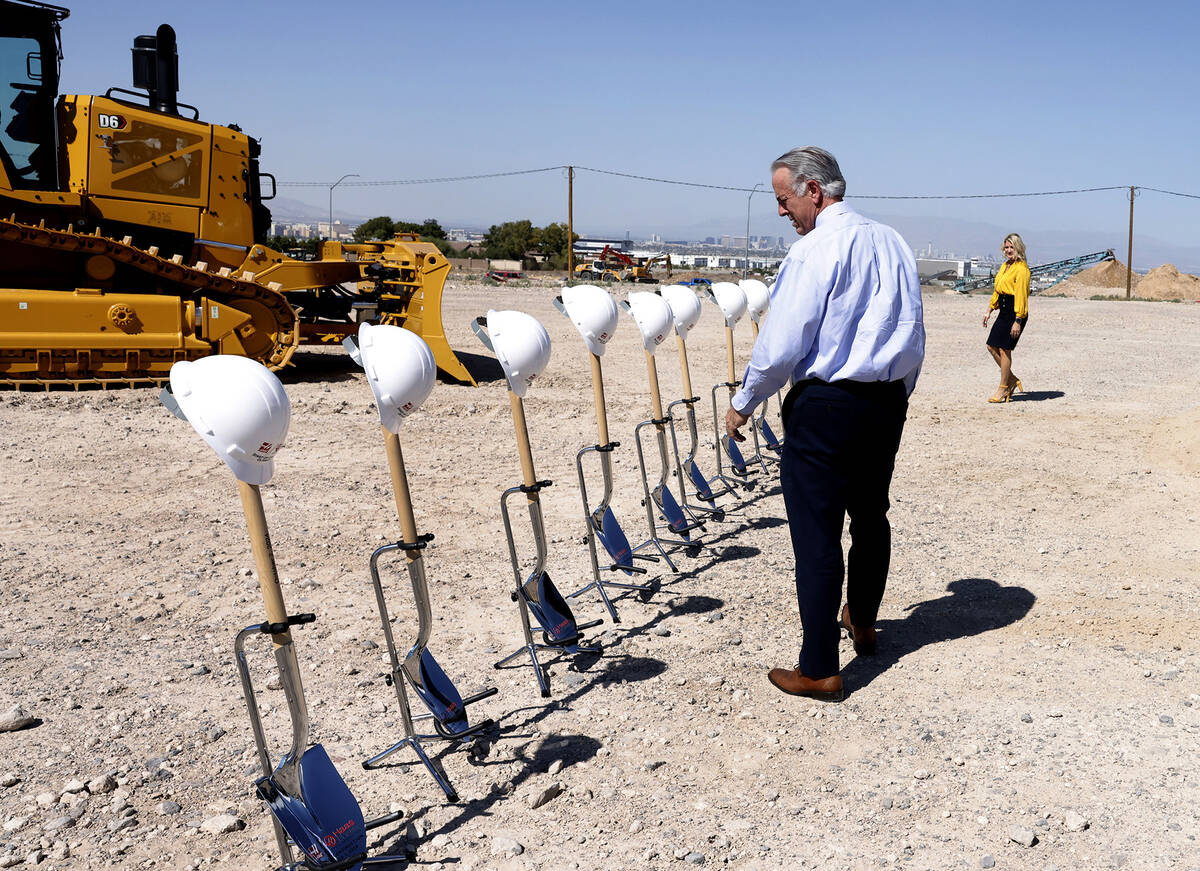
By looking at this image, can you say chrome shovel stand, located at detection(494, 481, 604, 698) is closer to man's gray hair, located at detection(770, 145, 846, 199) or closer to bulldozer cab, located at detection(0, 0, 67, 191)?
man's gray hair, located at detection(770, 145, 846, 199)

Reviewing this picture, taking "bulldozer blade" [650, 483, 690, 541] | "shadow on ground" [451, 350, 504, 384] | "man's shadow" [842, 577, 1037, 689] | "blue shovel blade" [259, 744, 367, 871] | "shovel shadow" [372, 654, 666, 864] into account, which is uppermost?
"shadow on ground" [451, 350, 504, 384]

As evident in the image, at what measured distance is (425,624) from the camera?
3.72 metres

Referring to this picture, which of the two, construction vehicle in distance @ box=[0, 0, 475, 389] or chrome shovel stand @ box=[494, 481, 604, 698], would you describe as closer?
chrome shovel stand @ box=[494, 481, 604, 698]

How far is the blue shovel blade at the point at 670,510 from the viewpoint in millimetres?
6230

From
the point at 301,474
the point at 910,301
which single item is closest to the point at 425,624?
the point at 910,301

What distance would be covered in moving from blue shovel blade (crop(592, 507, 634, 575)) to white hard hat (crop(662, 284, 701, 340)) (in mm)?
1619

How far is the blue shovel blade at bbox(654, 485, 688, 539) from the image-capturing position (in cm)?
623

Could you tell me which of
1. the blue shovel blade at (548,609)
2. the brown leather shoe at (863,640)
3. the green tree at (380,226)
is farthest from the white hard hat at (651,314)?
the green tree at (380,226)

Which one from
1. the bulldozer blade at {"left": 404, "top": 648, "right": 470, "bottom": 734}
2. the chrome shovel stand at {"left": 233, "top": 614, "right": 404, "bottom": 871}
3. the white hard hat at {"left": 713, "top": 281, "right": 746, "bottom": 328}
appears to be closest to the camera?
the chrome shovel stand at {"left": 233, "top": 614, "right": 404, "bottom": 871}

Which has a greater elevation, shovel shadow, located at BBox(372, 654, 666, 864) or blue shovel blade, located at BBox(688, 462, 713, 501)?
blue shovel blade, located at BBox(688, 462, 713, 501)

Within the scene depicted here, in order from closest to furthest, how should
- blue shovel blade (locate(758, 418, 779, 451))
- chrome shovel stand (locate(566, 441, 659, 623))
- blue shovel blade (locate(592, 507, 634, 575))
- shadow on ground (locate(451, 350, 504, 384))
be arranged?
chrome shovel stand (locate(566, 441, 659, 623))
blue shovel blade (locate(592, 507, 634, 575))
blue shovel blade (locate(758, 418, 779, 451))
shadow on ground (locate(451, 350, 504, 384))

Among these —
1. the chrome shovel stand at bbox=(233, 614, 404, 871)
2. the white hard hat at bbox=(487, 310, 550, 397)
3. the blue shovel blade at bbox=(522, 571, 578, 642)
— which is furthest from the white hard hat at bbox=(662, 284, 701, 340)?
the chrome shovel stand at bbox=(233, 614, 404, 871)

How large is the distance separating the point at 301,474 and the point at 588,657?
404cm

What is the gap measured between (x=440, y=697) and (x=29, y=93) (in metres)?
10.0
